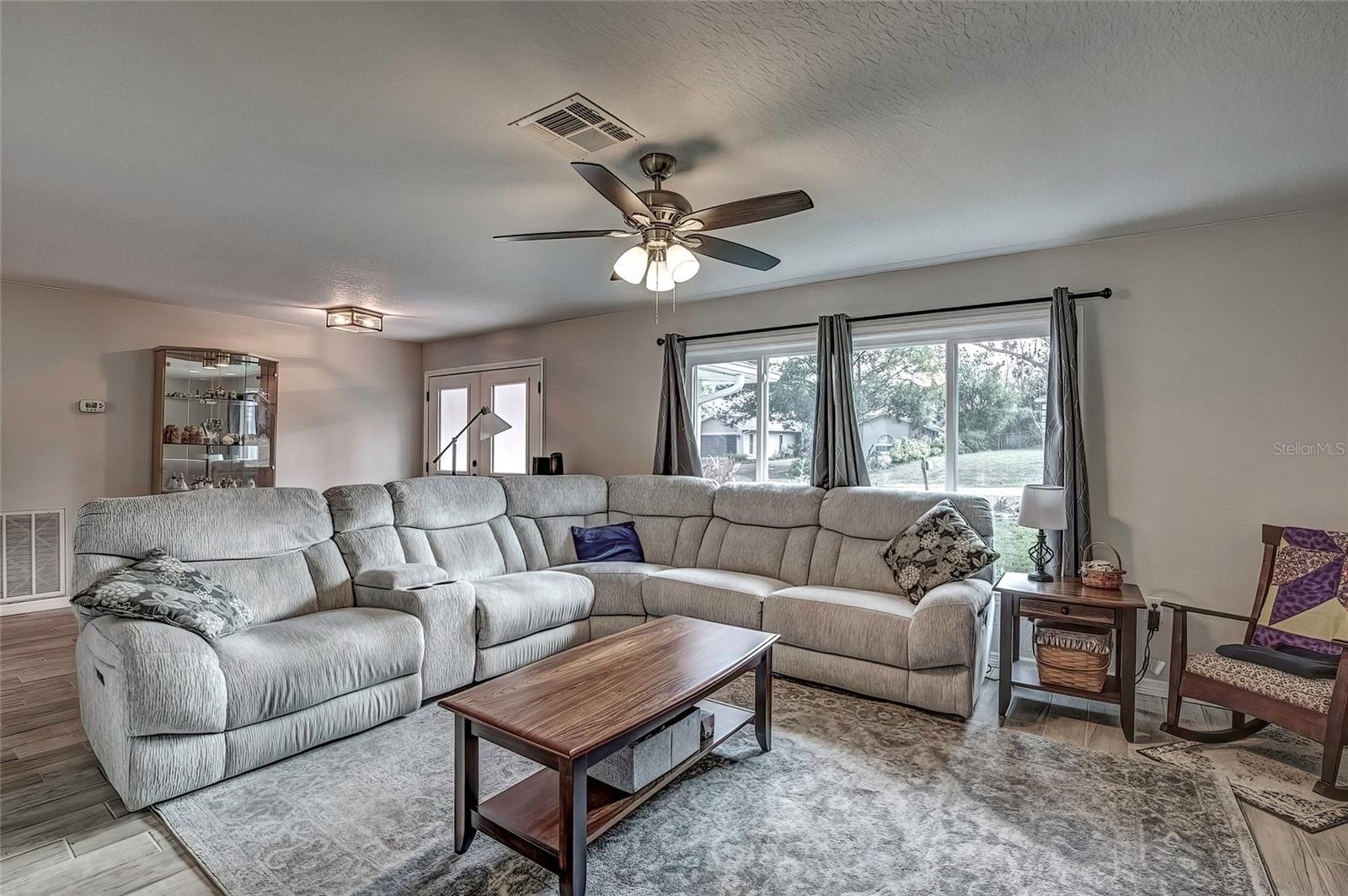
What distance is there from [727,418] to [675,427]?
1.42 feet

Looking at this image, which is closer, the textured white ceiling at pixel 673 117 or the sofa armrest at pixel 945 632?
the textured white ceiling at pixel 673 117

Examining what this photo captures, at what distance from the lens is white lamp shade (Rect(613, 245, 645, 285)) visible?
2607 mm

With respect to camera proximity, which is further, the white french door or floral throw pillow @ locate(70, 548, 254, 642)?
the white french door

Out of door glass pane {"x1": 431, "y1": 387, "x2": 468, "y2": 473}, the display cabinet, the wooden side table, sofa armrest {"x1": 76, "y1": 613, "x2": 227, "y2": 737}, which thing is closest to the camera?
sofa armrest {"x1": 76, "y1": 613, "x2": 227, "y2": 737}

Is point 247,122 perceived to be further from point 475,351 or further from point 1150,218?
point 475,351

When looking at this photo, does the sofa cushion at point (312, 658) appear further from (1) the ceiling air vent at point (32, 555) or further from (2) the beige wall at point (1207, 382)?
(2) the beige wall at point (1207, 382)

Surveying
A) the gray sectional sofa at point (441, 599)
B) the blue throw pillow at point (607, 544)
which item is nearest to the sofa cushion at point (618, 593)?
the gray sectional sofa at point (441, 599)

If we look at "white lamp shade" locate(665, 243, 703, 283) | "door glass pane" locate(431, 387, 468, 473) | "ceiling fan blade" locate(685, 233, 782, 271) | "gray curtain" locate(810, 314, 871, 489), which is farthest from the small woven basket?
"door glass pane" locate(431, 387, 468, 473)

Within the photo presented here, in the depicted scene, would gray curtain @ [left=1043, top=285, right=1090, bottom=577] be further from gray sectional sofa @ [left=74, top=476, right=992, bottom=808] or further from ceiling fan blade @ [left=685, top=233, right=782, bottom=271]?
ceiling fan blade @ [left=685, top=233, right=782, bottom=271]

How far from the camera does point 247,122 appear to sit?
2.33 metres

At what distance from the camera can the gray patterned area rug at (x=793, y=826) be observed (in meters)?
1.88

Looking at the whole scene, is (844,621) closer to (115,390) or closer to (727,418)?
(727,418)

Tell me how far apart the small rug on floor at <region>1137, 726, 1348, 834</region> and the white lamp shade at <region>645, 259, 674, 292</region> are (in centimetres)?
284

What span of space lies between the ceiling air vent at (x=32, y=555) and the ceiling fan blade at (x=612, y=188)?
542 cm
